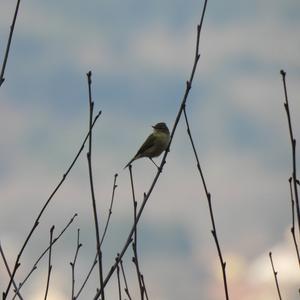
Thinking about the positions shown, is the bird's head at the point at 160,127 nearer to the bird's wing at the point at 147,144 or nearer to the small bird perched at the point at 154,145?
the small bird perched at the point at 154,145

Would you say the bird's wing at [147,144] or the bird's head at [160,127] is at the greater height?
the bird's head at [160,127]

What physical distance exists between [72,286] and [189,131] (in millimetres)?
1585

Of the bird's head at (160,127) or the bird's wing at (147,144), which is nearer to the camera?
the bird's wing at (147,144)

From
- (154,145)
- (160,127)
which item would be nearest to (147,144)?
(154,145)

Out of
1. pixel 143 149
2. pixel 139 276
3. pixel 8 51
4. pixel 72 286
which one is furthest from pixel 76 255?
pixel 143 149

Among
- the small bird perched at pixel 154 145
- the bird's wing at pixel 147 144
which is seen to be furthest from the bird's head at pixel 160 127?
the bird's wing at pixel 147 144

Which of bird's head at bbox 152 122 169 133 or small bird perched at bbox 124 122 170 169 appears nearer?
small bird perched at bbox 124 122 170 169

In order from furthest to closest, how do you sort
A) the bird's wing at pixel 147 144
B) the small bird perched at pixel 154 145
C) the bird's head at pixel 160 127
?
the bird's head at pixel 160 127 → the bird's wing at pixel 147 144 → the small bird perched at pixel 154 145

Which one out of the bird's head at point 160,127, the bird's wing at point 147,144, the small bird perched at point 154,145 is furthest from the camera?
the bird's head at point 160,127

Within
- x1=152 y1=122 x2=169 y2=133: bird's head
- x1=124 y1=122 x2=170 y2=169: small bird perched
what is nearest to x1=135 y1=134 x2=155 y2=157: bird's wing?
x1=124 y1=122 x2=170 y2=169: small bird perched

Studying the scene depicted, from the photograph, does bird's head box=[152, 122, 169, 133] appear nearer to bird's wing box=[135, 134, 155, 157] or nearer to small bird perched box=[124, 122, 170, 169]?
small bird perched box=[124, 122, 170, 169]

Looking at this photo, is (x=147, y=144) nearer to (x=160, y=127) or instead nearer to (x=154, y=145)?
(x=154, y=145)

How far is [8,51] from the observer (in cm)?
418

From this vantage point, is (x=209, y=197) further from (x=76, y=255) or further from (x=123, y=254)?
(x=76, y=255)
